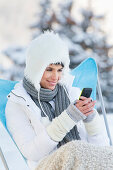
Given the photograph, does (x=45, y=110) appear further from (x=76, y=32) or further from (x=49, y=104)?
(x=76, y=32)

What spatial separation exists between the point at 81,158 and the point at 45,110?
593 mm

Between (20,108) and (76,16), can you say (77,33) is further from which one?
(20,108)

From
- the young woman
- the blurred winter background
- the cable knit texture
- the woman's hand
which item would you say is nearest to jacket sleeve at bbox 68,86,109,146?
the young woman

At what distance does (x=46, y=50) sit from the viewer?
1592 millimetres

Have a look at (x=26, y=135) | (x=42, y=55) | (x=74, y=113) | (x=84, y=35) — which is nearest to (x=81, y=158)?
(x=74, y=113)

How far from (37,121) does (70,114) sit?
187 millimetres

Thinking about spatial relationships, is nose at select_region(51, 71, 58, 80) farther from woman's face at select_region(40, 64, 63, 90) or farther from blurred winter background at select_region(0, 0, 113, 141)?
blurred winter background at select_region(0, 0, 113, 141)

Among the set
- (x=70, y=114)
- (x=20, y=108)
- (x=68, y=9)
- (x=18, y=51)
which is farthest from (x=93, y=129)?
(x=68, y=9)

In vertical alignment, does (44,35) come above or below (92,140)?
above

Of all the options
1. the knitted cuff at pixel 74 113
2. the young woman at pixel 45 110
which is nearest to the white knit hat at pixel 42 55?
the young woman at pixel 45 110

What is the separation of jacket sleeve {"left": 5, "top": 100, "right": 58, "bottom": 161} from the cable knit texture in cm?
34

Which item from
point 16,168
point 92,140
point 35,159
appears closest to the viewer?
point 16,168

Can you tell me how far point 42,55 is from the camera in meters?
1.58

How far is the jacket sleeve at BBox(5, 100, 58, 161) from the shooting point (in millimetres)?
1465
